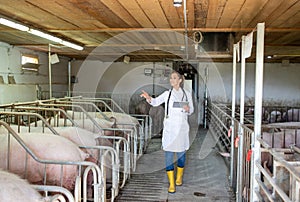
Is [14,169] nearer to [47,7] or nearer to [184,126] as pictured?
[47,7]

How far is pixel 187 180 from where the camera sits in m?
3.99

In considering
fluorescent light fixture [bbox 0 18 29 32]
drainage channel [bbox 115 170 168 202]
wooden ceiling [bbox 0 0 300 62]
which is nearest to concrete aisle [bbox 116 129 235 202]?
drainage channel [bbox 115 170 168 202]

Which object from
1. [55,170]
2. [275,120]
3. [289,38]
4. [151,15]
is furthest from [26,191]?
[275,120]

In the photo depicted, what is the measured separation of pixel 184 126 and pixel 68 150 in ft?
4.83

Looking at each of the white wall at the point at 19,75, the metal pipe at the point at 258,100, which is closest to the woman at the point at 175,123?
the metal pipe at the point at 258,100

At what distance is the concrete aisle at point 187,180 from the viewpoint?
3.41m

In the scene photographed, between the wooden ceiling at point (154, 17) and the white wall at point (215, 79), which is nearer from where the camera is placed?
the wooden ceiling at point (154, 17)

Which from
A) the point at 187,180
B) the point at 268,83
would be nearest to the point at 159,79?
the point at 268,83

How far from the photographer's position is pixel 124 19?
3.35 meters

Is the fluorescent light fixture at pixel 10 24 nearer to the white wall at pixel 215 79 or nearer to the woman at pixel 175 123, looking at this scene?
the woman at pixel 175 123

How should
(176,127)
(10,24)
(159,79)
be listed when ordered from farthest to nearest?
1. (159,79)
2. (176,127)
3. (10,24)

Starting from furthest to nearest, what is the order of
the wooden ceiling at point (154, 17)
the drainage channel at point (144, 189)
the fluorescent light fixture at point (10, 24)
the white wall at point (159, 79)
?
1. the white wall at point (159, 79)
2. the drainage channel at point (144, 189)
3. the fluorescent light fixture at point (10, 24)
4. the wooden ceiling at point (154, 17)

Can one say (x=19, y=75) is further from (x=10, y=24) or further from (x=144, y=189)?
(x=144, y=189)

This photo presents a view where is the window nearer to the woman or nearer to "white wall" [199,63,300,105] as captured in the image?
the woman
